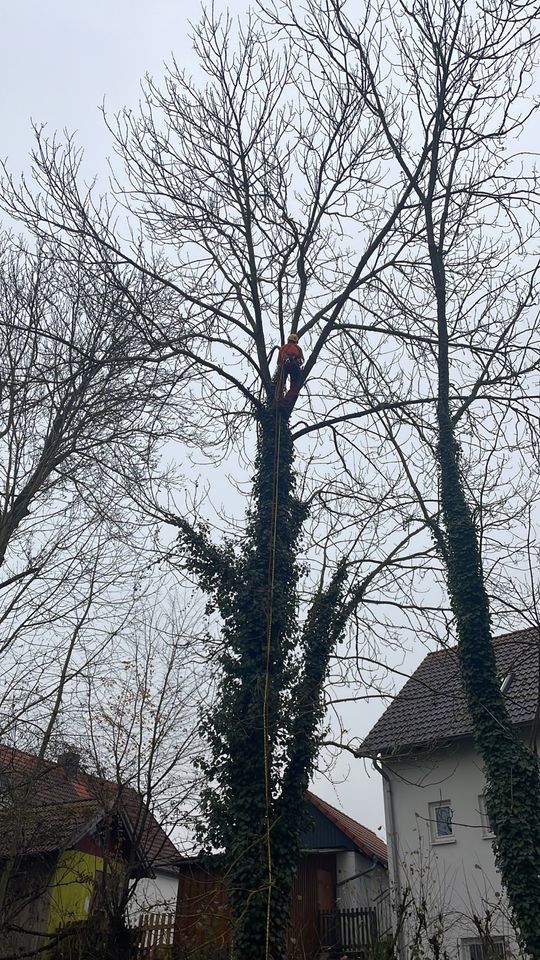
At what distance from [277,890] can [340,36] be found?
9.34 metres

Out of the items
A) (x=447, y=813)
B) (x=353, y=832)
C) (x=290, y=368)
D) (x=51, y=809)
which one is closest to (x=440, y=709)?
(x=447, y=813)

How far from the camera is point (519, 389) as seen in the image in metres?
10.2

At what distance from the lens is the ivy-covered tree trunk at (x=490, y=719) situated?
27.0 ft

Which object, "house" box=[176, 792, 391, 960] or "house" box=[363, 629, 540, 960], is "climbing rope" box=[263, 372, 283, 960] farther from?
"house" box=[176, 792, 391, 960]

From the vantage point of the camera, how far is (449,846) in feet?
48.0

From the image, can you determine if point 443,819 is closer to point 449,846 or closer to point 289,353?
point 449,846

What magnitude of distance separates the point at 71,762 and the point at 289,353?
713 cm

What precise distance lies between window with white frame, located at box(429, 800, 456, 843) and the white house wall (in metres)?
0.04

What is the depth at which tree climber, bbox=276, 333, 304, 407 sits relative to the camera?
1017 cm

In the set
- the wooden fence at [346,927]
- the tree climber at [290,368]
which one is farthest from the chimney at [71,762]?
the tree climber at [290,368]

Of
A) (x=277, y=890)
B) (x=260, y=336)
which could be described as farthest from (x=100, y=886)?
(x=260, y=336)

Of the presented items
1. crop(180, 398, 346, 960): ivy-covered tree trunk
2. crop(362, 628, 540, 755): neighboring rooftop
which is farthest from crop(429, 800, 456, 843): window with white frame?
crop(180, 398, 346, 960): ivy-covered tree trunk

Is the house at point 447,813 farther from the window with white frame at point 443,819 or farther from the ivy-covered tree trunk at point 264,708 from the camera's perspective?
the ivy-covered tree trunk at point 264,708

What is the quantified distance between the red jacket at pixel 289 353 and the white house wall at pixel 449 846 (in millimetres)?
6703
